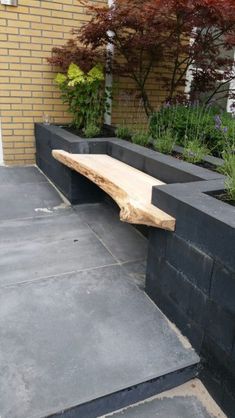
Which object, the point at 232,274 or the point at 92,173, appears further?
the point at 92,173

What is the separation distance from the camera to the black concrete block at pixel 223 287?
1.44m

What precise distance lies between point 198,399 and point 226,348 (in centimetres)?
31

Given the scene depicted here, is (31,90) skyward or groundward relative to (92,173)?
skyward

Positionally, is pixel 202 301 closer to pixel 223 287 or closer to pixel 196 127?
pixel 223 287

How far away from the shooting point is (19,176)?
4.27 m

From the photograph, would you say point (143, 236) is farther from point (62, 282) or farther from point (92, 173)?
point (62, 282)

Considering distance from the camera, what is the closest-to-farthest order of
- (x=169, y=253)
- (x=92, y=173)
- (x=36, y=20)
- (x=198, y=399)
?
(x=198, y=399), (x=169, y=253), (x=92, y=173), (x=36, y=20)

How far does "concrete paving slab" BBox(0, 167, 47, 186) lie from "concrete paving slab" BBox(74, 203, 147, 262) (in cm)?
94

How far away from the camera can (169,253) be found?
6.12 feet

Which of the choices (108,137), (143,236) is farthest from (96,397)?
(108,137)

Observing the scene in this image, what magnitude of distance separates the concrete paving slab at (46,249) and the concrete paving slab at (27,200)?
163mm

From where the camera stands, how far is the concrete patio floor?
1500 mm

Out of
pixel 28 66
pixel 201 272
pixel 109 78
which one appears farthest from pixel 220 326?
pixel 109 78

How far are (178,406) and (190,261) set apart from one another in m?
0.64
